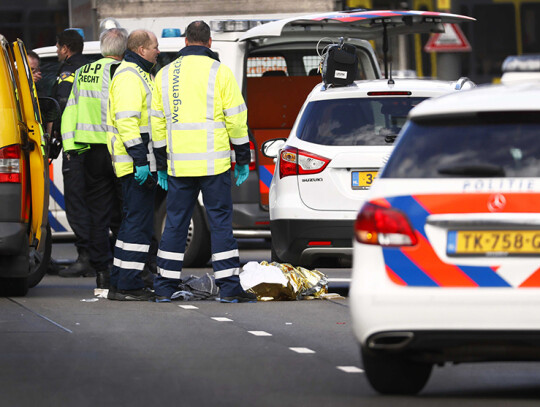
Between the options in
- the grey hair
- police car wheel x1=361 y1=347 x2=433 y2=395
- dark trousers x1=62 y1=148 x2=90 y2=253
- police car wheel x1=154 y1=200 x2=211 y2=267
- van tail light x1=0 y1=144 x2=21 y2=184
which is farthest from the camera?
police car wheel x1=154 y1=200 x2=211 y2=267

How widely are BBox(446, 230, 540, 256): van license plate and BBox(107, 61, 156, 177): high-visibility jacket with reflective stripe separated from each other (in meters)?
4.65

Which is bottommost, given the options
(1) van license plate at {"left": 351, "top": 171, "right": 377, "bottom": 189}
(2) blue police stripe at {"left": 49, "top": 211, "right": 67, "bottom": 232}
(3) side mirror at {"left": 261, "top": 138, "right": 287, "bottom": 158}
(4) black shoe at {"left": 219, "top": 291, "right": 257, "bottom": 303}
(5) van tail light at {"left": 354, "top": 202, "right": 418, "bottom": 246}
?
(4) black shoe at {"left": 219, "top": 291, "right": 257, "bottom": 303}

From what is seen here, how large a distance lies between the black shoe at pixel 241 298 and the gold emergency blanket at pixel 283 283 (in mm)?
139

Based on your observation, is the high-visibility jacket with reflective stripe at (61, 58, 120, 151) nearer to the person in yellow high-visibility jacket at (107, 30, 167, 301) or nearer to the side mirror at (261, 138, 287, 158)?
the person in yellow high-visibility jacket at (107, 30, 167, 301)

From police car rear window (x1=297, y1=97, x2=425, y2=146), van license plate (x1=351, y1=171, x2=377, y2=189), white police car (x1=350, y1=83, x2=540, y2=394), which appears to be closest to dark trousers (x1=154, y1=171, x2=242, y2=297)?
police car rear window (x1=297, y1=97, x2=425, y2=146)

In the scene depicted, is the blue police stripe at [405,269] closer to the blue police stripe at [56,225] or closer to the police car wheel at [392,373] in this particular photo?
the police car wheel at [392,373]

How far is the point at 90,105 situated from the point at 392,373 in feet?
18.7

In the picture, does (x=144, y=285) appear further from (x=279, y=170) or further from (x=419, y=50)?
(x=419, y=50)

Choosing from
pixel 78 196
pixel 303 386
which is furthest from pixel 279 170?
pixel 303 386

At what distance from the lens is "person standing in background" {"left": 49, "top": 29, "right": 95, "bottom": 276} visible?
12648mm

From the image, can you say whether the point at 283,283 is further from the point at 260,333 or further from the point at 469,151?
the point at 469,151

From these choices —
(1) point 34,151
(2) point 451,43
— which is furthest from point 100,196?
(2) point 451,43

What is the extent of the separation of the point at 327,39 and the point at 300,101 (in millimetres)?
858

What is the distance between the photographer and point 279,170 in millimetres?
11023
